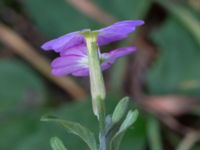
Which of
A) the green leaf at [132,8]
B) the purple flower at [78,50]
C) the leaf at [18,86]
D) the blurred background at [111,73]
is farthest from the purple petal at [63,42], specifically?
the green leaf at [132,8]

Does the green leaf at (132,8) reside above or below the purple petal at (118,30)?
above

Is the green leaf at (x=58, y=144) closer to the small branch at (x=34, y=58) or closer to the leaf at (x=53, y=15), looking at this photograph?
the small branch at (x=34, y=58)

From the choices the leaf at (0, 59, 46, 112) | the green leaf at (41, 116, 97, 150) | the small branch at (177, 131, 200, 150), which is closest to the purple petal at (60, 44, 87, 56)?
the green leaf at (41, 116, 97, 150)

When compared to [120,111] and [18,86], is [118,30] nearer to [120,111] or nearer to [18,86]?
[120,111]

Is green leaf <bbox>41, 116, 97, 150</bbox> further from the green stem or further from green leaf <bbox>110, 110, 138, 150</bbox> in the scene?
the green stem

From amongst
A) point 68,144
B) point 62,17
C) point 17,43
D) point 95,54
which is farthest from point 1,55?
point 95,54

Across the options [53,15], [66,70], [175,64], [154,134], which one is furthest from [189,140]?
[66,70]
